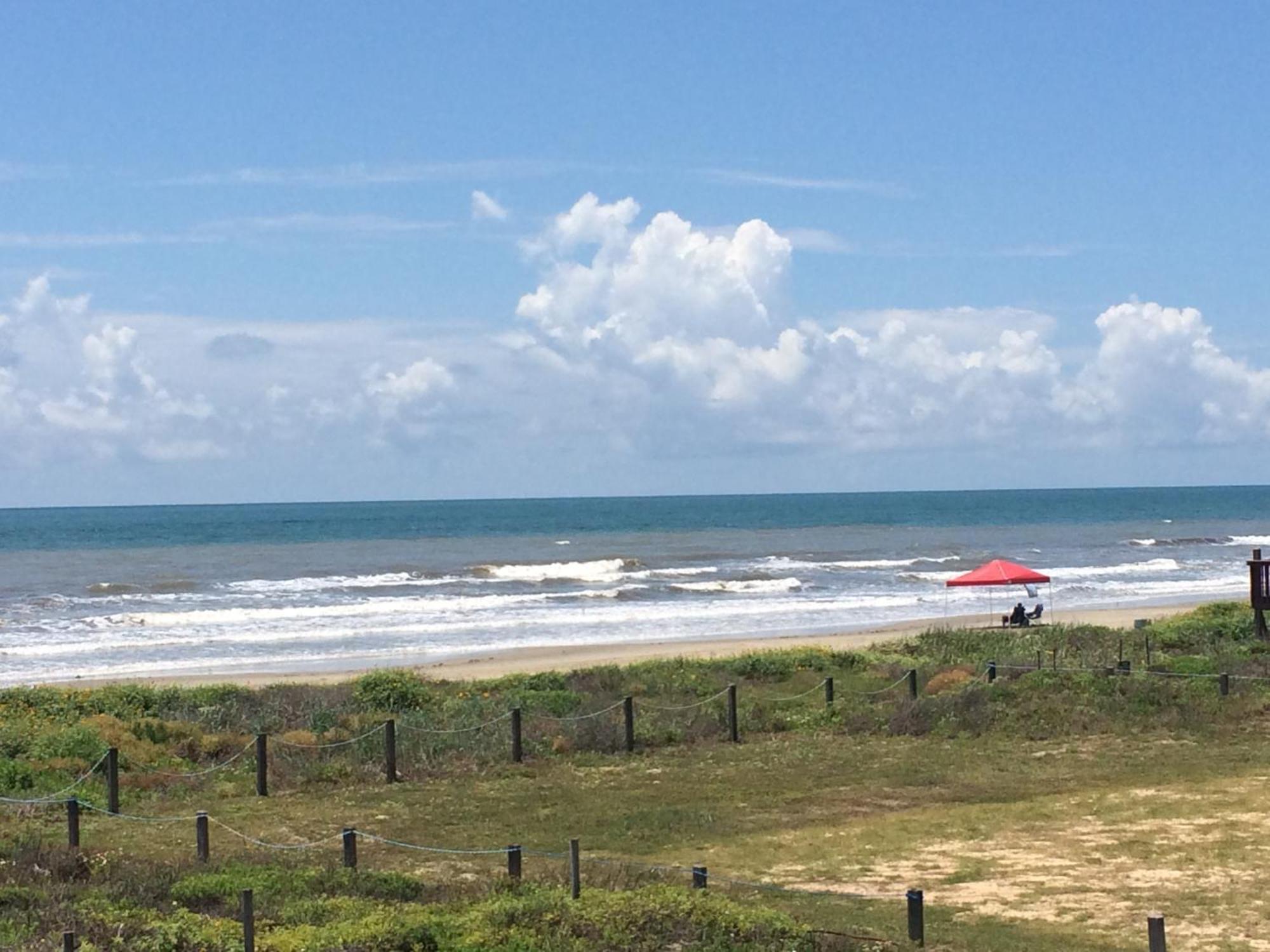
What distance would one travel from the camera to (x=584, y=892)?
11.6 metres

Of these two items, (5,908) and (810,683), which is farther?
(810,683)

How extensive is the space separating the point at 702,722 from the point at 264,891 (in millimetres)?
11073

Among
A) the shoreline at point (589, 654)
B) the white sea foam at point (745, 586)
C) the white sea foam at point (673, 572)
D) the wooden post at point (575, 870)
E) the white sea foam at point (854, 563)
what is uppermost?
the wooden post at point (575, 870)

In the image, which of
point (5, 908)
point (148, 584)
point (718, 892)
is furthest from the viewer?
point (148, 584)

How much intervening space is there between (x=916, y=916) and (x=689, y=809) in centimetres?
633

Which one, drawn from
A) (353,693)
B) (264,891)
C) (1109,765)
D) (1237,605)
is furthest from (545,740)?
(1237,605)

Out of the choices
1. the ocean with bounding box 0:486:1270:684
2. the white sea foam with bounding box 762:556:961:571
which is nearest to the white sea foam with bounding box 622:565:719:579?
the ocean with bounding box 0:486:1270:684

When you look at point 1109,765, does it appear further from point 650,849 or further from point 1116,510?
point 1116,510

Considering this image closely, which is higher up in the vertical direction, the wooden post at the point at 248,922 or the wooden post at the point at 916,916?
the wooden post at the point at 248,922

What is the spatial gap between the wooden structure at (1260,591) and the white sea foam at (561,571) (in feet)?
135

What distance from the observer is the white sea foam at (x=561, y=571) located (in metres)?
70.5

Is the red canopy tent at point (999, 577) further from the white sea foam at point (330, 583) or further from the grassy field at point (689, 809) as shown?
the white sea foam at point (330, 583)

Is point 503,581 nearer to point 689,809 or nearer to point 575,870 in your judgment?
point 689,809

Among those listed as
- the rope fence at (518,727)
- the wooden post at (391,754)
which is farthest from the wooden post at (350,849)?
the wooden post at (391,754)
